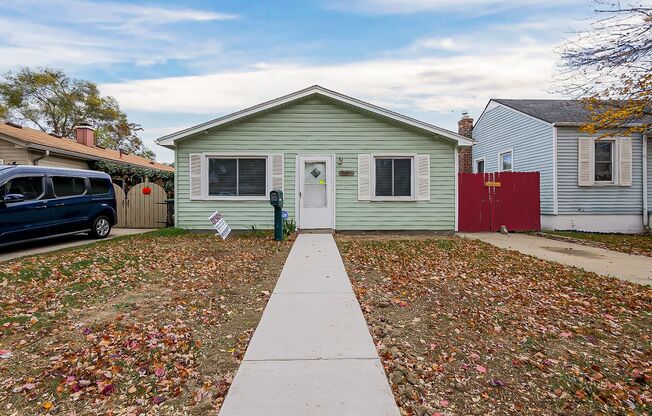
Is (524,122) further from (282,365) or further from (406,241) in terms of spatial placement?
(282,365)

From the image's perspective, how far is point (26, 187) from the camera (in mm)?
8461

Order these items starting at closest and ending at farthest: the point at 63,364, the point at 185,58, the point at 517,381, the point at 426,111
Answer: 1. the point at 517,381
2. the point at 63,364
3. the point at 185,58
4. the point at 426,111

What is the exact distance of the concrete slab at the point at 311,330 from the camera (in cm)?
303

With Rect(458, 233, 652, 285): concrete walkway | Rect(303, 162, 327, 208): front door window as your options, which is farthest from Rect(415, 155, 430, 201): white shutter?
Rect(303, 162, 327, 208): front door window

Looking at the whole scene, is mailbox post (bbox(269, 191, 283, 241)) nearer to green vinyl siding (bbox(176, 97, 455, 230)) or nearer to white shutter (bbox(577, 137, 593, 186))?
green vinyl siding (bbox(176, 97, 455, 230))

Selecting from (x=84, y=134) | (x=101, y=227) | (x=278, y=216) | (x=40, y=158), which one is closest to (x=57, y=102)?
(x=84, y=134)

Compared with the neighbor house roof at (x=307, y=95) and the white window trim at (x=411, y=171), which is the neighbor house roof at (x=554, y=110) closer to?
the neighbor house roof at (x=307, y=95)

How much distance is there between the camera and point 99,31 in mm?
13414

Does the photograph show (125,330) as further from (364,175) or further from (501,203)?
(501,203)

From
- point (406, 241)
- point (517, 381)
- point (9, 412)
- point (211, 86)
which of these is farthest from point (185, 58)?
point (517, 381)

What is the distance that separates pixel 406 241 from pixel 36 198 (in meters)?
9.36

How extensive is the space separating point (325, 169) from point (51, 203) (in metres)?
7.37

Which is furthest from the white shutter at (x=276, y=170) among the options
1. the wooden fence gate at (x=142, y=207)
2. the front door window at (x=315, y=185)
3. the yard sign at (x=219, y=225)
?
the wooden fence gate at (x=142, y=207)

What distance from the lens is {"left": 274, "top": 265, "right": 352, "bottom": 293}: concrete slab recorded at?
16.3 feet
